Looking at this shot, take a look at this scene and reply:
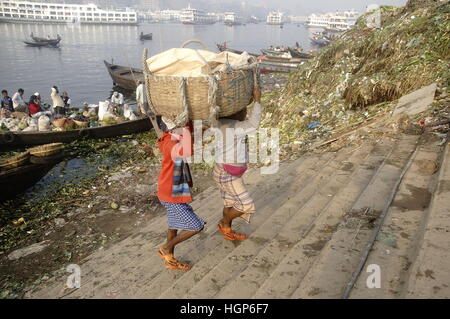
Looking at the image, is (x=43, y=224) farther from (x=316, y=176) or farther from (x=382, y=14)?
(x=382, y=14)

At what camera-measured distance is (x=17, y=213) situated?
5.69 m

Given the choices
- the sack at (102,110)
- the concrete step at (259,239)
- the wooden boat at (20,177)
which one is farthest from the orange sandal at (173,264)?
the sack at (102,110)

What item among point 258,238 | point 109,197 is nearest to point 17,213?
point 109,197

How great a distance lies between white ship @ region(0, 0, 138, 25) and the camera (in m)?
79.5

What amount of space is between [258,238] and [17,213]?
15.8ft

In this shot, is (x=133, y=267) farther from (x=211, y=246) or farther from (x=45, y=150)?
(x=45, y=150)

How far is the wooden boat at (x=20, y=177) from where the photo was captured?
5918mm

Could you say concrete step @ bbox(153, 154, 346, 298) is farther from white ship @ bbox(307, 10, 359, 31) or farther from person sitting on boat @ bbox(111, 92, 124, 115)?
white ship @ bbox(307, 10, 359, 31)

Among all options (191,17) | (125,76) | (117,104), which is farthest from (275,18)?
Result: (117,104)

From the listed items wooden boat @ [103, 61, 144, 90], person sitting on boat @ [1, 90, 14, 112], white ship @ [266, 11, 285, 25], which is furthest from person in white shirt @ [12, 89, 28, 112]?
white ship @ [266, 11, 285, 25]

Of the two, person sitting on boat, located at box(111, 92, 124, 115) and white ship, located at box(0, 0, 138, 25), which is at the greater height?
white ship, located at box(0, 0, 138, 25)

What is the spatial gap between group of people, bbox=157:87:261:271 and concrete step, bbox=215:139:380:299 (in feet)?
1.29

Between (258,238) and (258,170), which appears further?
(258,170)
